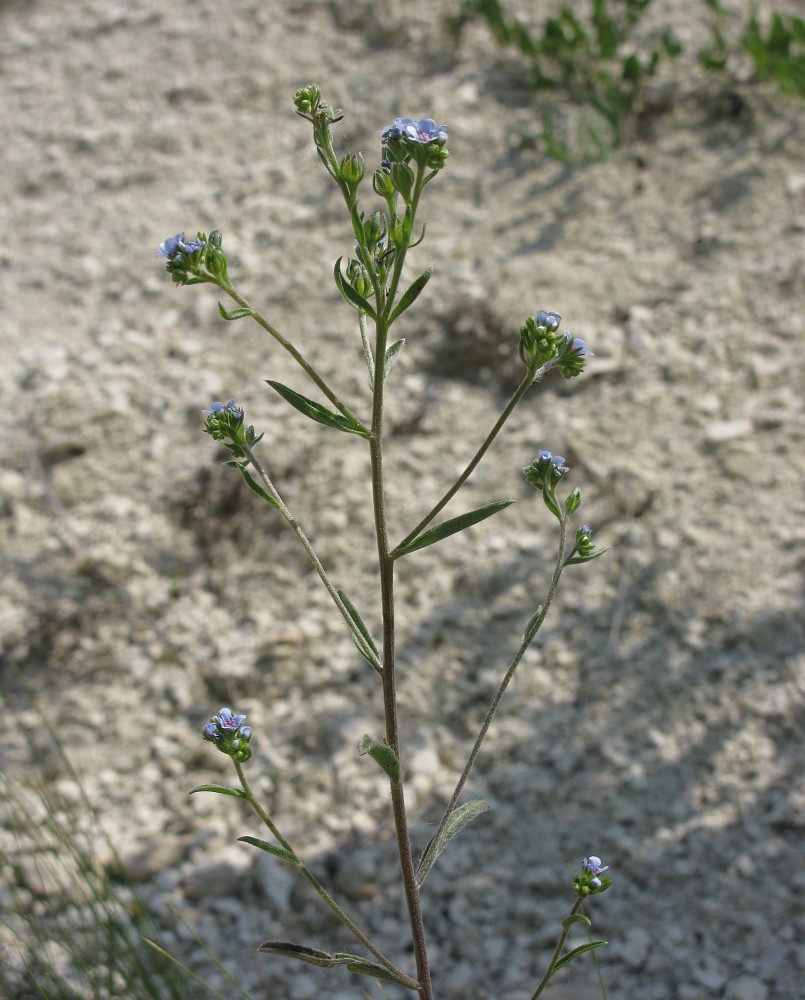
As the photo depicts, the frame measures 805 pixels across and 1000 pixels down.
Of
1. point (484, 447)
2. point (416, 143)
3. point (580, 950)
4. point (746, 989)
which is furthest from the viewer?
point (746, 989)

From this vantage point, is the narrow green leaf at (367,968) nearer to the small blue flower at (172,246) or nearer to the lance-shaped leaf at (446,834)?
the lance-shaped leaf at (446,834)

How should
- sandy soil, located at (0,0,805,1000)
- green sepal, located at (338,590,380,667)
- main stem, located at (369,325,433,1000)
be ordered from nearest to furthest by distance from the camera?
1. main stem, located at (369,325,433,1000)
2. green sepal, located at (338,590,380,667)
3. sandy soil, located at (0,0,805,1000)

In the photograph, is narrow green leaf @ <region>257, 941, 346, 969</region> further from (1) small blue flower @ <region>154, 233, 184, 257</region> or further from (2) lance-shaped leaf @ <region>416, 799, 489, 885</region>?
(1) small blue flower @ <region>154, 233, 184, 257</region>

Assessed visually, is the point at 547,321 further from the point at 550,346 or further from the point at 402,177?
the point at 402,177

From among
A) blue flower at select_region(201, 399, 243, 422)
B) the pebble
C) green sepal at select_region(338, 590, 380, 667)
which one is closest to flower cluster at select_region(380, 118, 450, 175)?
blue flower at select_region(201, 399, 243, 422)

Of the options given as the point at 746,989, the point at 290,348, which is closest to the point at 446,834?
the point at 290,348

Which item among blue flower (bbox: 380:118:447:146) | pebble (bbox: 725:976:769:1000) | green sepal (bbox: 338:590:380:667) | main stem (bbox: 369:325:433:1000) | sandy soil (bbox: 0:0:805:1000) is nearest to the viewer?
blue flower (bbox: 380:118:447:146)
